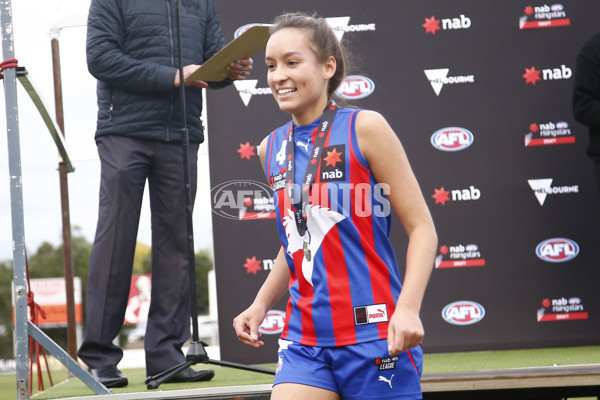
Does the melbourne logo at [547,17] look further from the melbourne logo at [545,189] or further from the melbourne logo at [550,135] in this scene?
the melbourne logo at [545,189]

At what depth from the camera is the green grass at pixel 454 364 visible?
9.67ft

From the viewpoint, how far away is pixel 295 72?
1.75 m

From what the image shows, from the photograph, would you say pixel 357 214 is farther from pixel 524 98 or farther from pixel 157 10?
pixel 524 98

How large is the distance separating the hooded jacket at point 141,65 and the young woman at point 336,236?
1432mm

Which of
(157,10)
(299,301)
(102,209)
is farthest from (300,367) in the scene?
(157,10)

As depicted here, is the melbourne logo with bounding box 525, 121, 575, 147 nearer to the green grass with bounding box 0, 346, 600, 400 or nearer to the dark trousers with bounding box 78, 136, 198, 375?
the green grass with bounding box 0, 346, 600, 400

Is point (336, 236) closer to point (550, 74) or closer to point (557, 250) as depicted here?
point (557, 250)

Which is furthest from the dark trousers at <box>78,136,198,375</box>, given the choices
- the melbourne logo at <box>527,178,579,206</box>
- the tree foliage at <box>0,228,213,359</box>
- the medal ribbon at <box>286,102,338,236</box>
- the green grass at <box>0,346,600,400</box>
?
the tree foliage at <box>0,228,213,359</box>

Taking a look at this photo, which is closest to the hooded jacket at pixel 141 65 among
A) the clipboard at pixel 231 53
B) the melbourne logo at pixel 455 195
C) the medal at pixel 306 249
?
the clipboard at pixel 231 53

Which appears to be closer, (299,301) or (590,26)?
(299,301)

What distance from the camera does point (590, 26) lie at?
4465mm

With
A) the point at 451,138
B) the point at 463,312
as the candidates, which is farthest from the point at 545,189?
the point at 463,312

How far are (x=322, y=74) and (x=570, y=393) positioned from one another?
7.70 feet

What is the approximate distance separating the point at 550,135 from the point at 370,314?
3.17m
